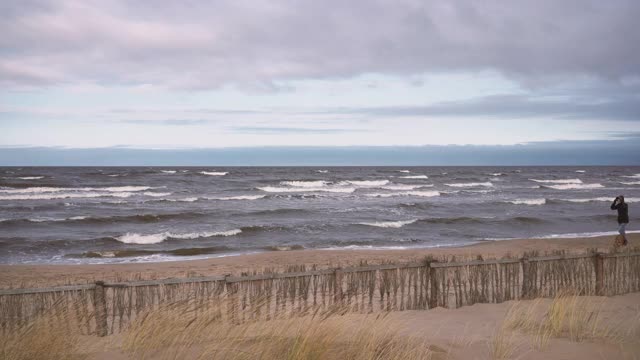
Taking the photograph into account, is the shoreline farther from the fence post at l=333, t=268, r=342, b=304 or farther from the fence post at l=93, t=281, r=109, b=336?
the fence post at l=93, t=281, r=109, b=336

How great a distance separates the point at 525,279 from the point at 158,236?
15.8 meters

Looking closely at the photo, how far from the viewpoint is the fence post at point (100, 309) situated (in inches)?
317

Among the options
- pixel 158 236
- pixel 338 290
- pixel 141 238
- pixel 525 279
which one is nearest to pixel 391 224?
pixel 158 236

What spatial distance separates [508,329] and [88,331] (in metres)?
5.57

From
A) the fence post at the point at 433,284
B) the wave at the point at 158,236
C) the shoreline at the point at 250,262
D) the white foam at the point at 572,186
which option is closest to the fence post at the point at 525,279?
the fence post at the point at 433,284

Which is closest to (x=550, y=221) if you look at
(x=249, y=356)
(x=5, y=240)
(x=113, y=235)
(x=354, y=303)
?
(x=113, y=235)

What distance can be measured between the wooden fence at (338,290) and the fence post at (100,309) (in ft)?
0.04

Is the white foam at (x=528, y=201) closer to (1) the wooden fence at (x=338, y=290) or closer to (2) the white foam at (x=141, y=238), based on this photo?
(2) the white foam at (x=141, y=238)

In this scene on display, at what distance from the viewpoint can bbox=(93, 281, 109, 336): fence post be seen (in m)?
8.05

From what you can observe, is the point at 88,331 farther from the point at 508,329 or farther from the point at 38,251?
the point at 38,251

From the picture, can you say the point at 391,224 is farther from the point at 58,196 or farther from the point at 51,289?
the point at 58,196

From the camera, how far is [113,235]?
891 inches

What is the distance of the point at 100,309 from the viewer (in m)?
8.06

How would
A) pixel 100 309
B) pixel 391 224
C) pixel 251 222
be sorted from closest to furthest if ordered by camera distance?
pixel 100 309 → pixel 391 224 → pixel 251 222
